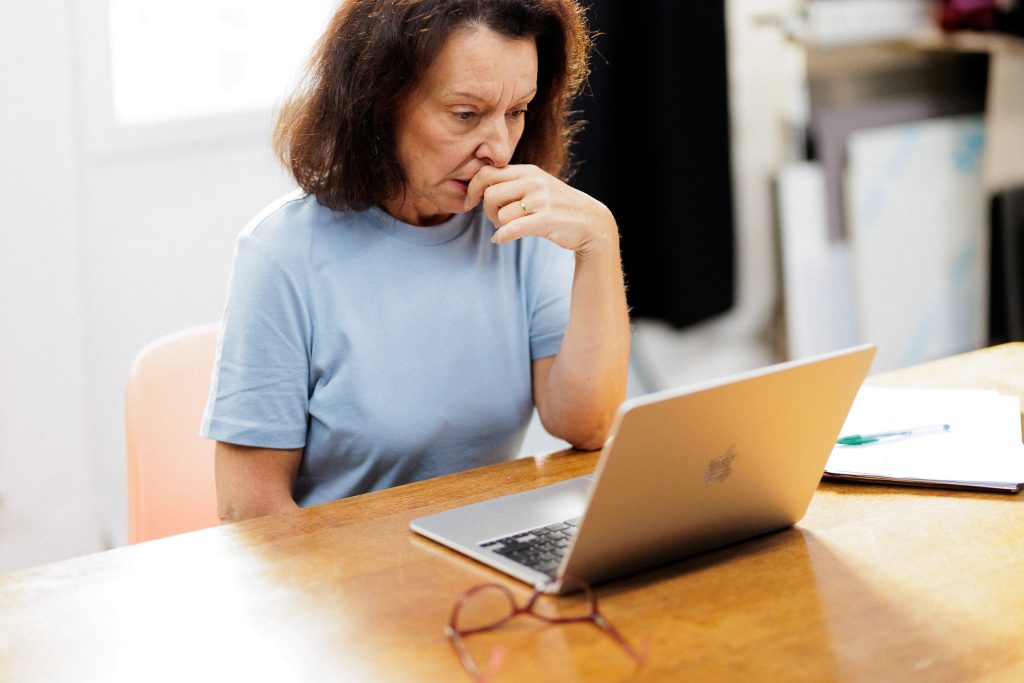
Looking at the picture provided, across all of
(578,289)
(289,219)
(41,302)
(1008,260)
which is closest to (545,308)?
(578,289)

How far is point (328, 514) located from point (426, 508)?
10 centimetres

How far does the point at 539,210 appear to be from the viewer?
54.9 inches

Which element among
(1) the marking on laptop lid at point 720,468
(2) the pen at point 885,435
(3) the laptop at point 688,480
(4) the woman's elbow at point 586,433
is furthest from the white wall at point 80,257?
(1) the marking on laptop lid at point 720,468

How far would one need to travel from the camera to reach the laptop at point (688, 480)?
3.00 feet

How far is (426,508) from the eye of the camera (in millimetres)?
1209

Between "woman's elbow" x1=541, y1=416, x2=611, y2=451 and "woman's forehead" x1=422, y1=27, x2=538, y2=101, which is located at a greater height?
"woman's forehead" x1=422, y1=27, x2=538, y2=101

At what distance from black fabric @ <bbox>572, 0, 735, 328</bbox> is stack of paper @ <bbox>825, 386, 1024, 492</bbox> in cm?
161

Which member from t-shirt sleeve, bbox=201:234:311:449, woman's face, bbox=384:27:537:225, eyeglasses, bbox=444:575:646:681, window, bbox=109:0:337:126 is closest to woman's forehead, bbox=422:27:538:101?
woman's face, bbox=384:27:537:225

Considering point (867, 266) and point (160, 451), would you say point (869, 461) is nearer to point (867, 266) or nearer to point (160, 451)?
point (160, 451)

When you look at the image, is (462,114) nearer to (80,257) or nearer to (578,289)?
(578,289)

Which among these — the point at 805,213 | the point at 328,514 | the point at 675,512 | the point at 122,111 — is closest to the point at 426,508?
the point at 328,514

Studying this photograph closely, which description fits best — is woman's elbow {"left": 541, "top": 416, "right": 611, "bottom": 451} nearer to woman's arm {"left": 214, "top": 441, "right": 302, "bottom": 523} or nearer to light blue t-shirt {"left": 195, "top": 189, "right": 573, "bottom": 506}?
light blue t-shirt {"left": 195, "top": 189, "right": 573, "bottom": 506}

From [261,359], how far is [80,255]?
1330 mm

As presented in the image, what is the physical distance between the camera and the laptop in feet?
3.00
